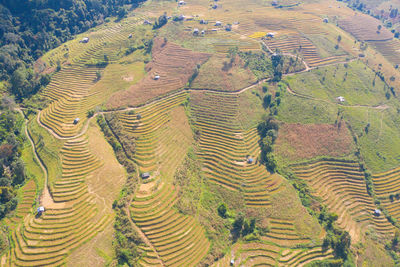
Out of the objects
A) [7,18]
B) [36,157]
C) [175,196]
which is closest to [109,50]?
[7,18]

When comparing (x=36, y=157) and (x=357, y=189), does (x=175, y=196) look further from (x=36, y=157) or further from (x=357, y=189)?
(x=357, y=189)

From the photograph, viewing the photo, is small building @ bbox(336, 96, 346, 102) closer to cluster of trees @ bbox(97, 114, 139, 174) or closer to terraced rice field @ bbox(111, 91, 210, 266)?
terraced rice field @ bbox(111, 91, 210, 266)

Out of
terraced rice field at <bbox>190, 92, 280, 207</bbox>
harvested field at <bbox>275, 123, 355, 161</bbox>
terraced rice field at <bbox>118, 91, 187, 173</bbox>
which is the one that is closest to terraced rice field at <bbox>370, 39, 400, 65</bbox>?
harvested field at <bbox>275, 123, 355, 161</bbox>

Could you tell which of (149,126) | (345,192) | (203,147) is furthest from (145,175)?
(345,192)

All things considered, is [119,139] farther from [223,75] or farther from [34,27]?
[34,27]

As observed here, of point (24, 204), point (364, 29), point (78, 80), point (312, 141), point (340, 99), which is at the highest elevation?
point (364, 29)

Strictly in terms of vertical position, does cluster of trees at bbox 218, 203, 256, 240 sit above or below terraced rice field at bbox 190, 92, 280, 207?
below
